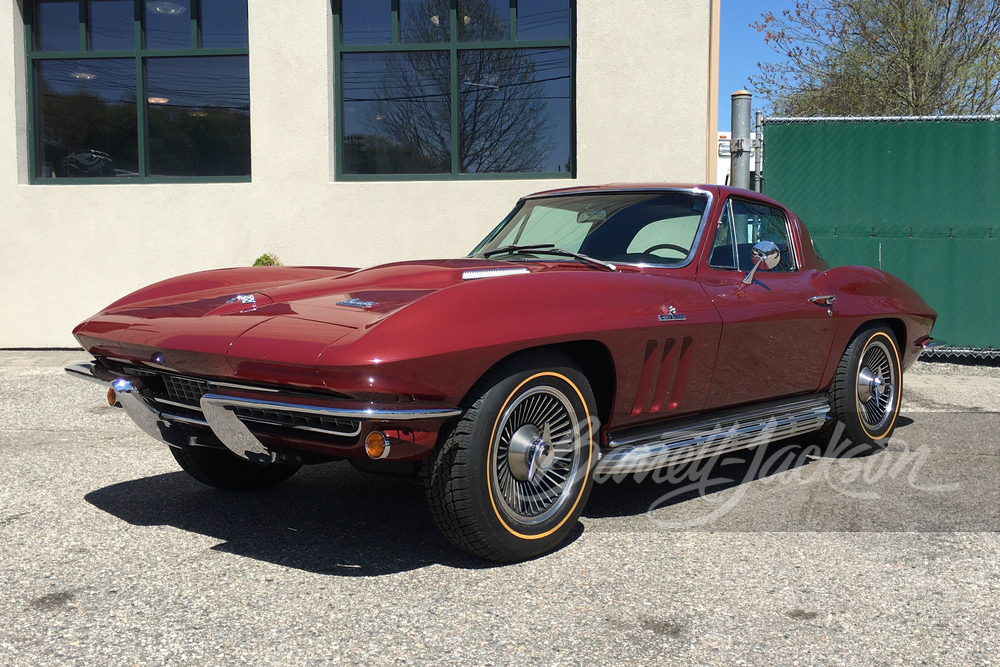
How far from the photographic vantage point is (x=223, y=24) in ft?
31.6

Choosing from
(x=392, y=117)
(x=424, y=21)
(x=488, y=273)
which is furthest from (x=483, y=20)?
(x=488, y=273)

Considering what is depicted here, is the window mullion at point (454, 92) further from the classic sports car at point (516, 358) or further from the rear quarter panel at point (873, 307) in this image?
the rear quarter panel at point (873, 307)

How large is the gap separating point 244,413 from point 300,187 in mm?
6570

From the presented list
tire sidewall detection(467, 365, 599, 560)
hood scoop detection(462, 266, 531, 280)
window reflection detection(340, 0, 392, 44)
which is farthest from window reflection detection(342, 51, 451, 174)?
tire sidewall detection(467, 365, 599, 560)

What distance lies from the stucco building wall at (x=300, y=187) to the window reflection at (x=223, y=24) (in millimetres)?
294

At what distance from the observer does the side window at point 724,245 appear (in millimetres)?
4391

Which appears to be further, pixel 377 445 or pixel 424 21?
pixel 424 21

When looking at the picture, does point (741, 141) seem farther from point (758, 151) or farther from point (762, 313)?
point (762, 313)

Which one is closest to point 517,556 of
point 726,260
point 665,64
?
point 726,260

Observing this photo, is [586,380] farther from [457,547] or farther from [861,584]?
[861,584]

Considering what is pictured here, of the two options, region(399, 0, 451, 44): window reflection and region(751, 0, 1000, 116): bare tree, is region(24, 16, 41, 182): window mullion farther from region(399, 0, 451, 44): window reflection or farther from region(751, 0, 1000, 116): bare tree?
region(751, 0, 1000, 116): bare tree

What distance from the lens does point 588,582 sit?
→ 311cm

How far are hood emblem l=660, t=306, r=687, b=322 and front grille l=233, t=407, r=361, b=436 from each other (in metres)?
1.38

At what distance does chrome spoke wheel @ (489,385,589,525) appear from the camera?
3244 millimetres
